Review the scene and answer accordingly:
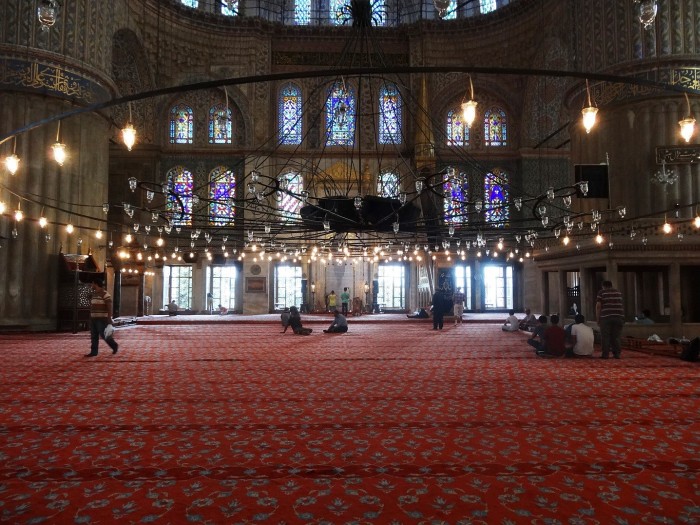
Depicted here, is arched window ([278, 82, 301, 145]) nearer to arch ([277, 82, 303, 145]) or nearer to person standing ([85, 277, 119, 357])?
arch ([277, 82, 303, 145])

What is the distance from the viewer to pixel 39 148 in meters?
Answer: 10.7

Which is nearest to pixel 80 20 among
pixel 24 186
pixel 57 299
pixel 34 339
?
pixel 24 186

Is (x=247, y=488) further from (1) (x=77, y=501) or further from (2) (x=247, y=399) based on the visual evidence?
(2) (x=247, y=399)

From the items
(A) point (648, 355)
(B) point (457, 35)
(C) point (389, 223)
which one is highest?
(B) point (457, 35)

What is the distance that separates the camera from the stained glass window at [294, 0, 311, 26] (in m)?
19.1

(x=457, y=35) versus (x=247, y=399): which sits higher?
(x=457, y=35)

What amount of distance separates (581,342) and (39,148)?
10160mm

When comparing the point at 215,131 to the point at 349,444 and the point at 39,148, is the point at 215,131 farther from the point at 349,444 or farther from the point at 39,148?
the point at 349,444

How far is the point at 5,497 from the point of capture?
7.04ft

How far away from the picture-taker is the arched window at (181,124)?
18.4 metres

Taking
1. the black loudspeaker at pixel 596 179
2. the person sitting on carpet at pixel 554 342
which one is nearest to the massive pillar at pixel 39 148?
the person sitting on carpet at pixel 554 342

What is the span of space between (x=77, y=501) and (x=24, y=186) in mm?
10101

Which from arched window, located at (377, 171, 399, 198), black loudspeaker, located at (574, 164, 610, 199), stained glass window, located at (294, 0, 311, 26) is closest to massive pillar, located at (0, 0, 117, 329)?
arched window, located at (377, 171, 399, 198)

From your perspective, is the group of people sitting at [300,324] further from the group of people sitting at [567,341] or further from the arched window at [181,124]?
the arched window at [181,124]
